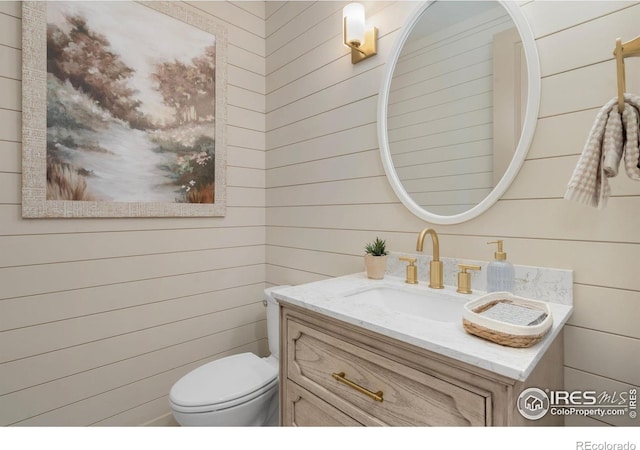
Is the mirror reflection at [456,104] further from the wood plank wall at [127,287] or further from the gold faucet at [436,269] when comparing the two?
the wood plank wall at [127,287]

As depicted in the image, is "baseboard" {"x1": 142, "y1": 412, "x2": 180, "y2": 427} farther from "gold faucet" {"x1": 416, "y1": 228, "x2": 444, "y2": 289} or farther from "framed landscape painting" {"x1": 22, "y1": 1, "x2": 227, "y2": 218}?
"gold faucet" {"x1": 416, "y1": 228, "x2": 444, "y2": 289}

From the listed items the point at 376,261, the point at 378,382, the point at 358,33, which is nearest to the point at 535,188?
the point at 376,261

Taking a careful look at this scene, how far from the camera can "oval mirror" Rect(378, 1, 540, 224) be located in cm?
105

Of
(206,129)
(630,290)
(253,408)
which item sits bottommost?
(253,408)

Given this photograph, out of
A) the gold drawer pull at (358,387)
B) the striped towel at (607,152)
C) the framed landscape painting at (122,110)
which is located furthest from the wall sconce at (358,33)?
the gold drawer pull at (358,387)

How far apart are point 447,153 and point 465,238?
1.08ft

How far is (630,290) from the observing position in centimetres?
86

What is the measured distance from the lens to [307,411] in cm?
105

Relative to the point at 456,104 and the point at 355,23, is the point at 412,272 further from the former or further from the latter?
the point at 355,23

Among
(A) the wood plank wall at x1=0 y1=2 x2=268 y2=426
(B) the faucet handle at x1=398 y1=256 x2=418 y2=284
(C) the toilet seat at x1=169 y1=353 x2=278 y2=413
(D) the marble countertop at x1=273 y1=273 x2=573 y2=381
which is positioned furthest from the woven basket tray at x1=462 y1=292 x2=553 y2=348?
(A) the wood plank wall at x1=0 y1=2 x2=268 y2=426

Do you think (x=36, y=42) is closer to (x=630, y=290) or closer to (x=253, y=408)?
(x=253, y=408)

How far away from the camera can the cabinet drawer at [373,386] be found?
0.70 meters

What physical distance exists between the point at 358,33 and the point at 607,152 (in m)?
1.07
